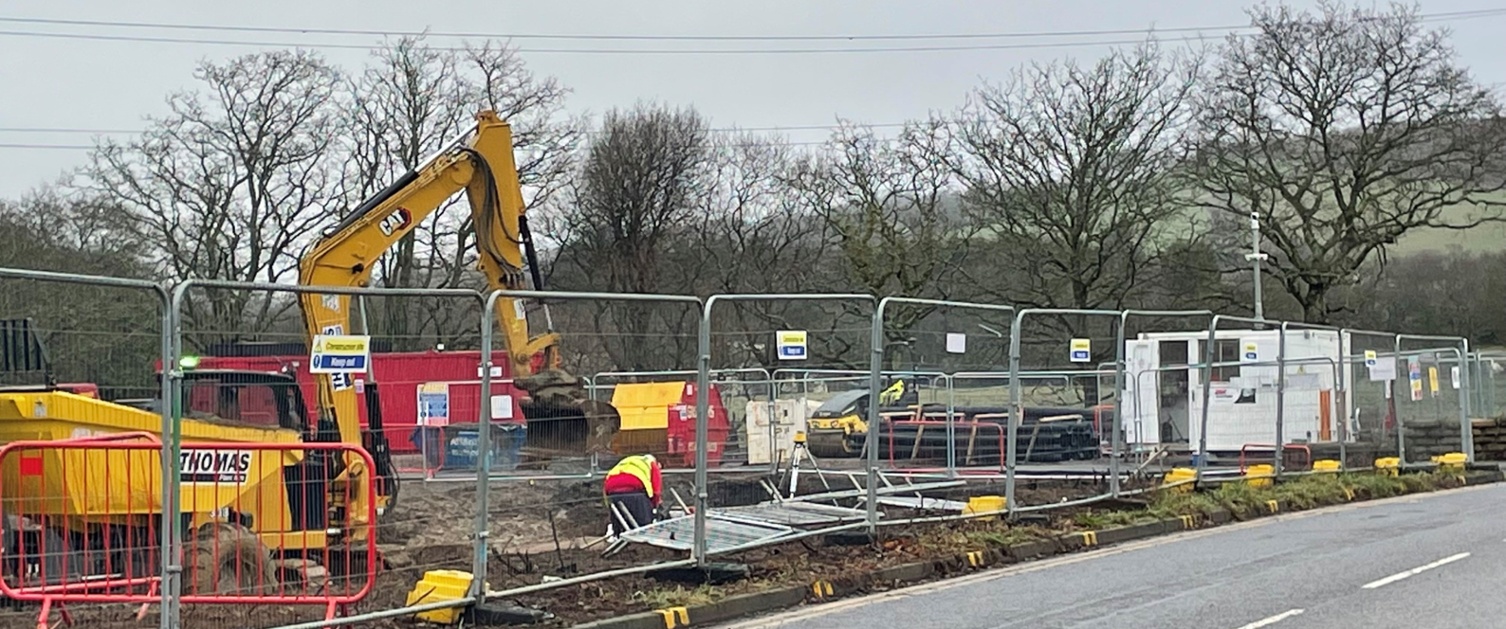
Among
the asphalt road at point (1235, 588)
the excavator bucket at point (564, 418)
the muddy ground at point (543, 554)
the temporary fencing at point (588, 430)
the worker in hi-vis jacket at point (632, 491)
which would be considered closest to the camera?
the temporary fencing at point (588, 430)

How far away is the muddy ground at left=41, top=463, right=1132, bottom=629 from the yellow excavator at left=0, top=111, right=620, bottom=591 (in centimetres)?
30

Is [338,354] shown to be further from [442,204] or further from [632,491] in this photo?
[442,204]

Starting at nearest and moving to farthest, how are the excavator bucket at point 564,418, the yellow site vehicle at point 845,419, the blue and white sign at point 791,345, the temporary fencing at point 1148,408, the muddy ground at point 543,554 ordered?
the muddy ground at point 543,554, the excavator bucket at point 564,418, the blue and white sign at point 791,345, the yellow site vehicle at point 845,419, the temporary fencing at point 1148,408

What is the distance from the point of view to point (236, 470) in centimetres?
885

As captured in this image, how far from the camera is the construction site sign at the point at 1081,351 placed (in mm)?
15594

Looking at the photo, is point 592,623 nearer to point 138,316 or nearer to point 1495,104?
point 138,316

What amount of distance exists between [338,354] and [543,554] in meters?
3.64

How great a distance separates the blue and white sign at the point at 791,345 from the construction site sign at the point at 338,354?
436 centimetres

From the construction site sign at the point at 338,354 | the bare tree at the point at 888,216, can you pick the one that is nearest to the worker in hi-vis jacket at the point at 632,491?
the construction site sign at the point at 338,354

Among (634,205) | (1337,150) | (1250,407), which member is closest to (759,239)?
(634,205)

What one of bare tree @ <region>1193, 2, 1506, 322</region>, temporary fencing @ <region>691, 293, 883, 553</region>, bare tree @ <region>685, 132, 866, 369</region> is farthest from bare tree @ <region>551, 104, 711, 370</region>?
temporary fencing @ <region>691, 293, 883, 553</region>

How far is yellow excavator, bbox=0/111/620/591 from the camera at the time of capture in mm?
8766

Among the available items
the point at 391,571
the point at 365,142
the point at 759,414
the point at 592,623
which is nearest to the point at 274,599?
the point at 391,571

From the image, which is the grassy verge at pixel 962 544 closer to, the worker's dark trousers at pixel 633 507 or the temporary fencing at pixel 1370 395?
the worker's dark trousers at pixel 633 507
